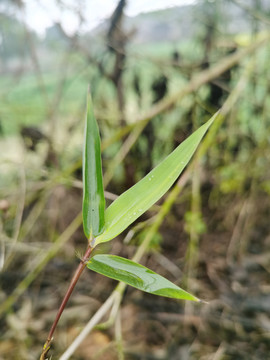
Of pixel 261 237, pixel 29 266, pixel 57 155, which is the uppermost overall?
pixel 57 155

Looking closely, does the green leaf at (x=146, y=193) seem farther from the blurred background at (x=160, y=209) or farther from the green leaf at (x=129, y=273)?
the blurred background at (x=160, y=209)

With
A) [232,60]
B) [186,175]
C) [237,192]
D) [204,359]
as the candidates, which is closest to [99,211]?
[186,175]

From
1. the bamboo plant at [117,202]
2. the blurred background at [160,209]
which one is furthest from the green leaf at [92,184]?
the blurred background at [160,209]

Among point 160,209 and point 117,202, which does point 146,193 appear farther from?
point 160,209

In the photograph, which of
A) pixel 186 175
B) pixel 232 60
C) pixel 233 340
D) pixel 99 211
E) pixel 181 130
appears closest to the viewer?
pixel 99 211

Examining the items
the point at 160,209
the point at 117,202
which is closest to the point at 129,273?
the point at 117,202

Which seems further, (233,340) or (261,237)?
(261,237)

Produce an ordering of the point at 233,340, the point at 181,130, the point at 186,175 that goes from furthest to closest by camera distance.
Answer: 1. the point at 181,130
2. the point at 233,340
3. the point at 186,175

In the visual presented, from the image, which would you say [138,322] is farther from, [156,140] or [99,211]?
[99,211]
